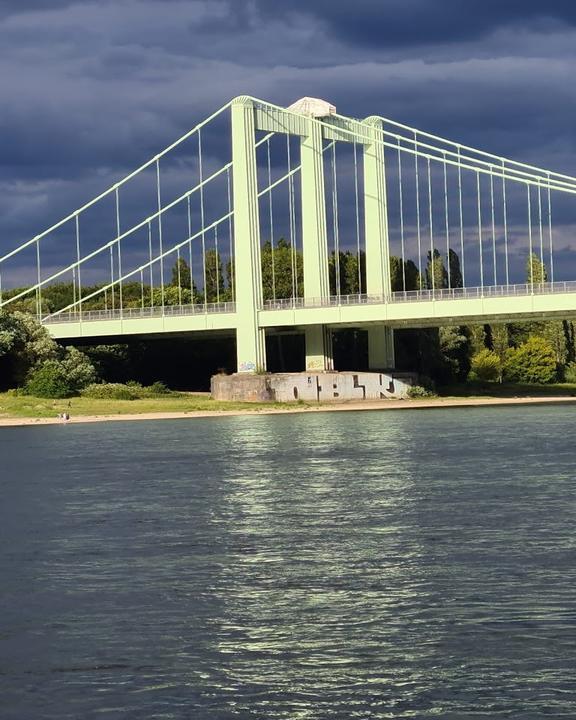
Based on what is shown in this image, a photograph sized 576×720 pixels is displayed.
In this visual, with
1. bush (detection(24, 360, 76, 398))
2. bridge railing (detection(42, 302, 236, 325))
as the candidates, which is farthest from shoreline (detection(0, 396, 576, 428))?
bridge railing (detection(42, 302, 236, 325))

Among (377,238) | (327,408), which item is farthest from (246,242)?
(327,408)

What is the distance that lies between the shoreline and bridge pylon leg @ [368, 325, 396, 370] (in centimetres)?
494

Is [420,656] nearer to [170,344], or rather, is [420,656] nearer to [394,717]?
[394,717]

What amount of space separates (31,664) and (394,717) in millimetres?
4888

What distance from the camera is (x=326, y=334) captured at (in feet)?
308

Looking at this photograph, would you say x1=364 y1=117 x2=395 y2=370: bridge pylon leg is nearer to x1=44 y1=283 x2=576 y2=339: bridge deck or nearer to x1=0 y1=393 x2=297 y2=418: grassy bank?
x1=44 y1=283 x2=576 y2=339: bridge deck

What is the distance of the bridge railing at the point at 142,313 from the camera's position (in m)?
95.9

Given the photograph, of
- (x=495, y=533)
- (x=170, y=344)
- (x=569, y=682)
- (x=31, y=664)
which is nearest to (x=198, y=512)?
(x=495, y=533)

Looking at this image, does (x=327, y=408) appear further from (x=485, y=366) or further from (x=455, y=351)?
(x=485, y=366)

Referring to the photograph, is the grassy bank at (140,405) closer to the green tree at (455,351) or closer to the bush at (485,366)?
the green tree at (455,351)

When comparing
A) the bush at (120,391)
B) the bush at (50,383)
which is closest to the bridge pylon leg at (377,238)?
the bush at (120,391)

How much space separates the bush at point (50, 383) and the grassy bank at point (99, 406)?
2.88ft

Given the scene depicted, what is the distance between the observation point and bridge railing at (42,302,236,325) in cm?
9594

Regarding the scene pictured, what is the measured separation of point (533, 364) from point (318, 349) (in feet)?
82.8
